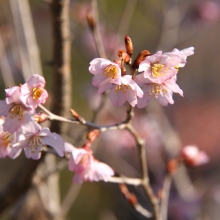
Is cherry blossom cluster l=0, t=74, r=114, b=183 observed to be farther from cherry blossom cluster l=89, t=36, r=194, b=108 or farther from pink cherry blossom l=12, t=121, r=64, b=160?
cherry blossom cluster l=89, t=36, r=194, b=108

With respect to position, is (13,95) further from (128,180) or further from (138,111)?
(138,111)

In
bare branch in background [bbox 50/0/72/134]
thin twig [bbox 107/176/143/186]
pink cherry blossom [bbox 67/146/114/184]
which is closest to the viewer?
pink cherry blossom [bbox 67/146/114/184]

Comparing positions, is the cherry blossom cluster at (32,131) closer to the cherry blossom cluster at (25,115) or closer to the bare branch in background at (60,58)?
the cherry blossom cluster at (25,115)

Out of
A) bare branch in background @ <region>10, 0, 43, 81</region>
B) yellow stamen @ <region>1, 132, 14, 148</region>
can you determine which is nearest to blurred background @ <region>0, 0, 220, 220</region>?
bare branch in background @ <region>10, 0, 43, 81</region>

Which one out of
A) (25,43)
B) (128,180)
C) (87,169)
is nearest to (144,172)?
(128,180)

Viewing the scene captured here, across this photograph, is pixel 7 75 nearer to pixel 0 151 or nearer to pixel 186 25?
pixel 0 151

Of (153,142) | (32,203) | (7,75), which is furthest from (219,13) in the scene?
(32,203)

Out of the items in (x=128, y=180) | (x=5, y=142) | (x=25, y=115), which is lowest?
(x=128, y=180)
